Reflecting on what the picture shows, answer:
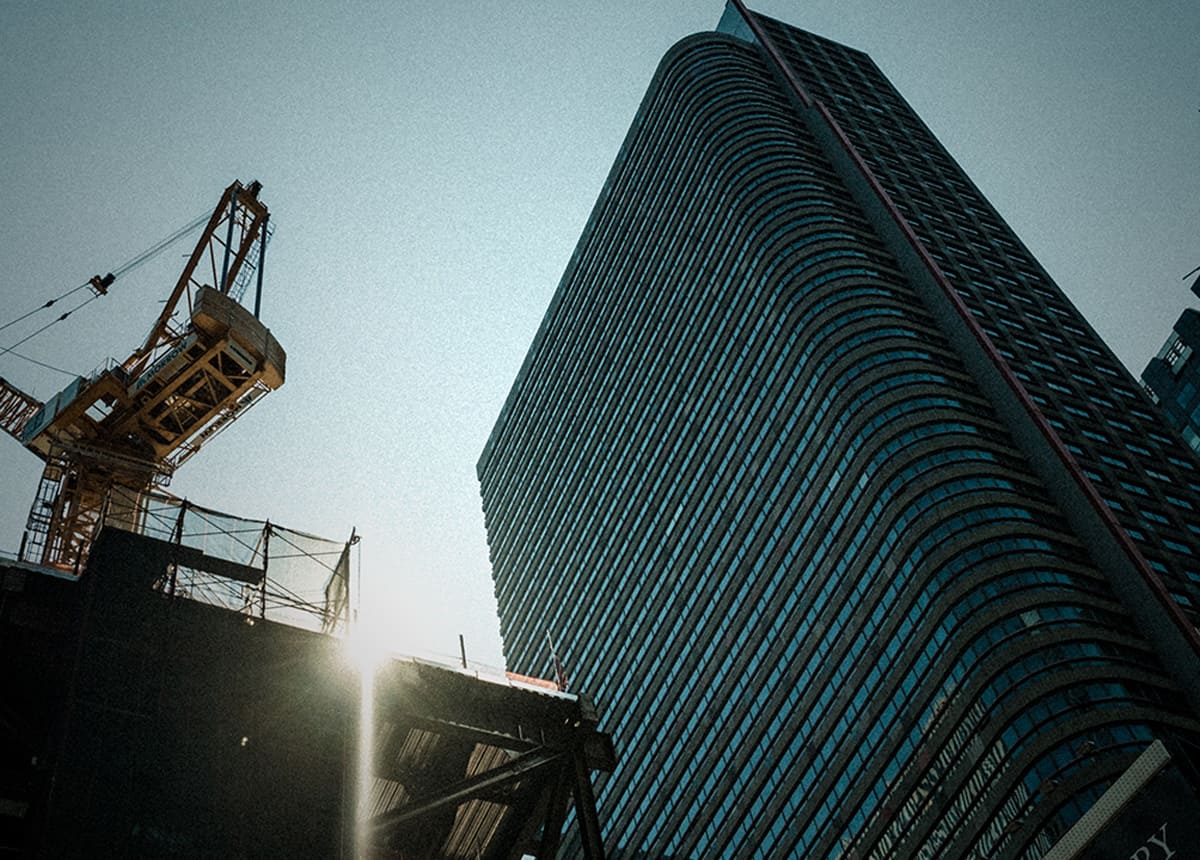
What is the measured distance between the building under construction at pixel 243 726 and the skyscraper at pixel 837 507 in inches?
817

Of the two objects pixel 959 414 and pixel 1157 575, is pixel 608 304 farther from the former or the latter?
pixel 1157 575

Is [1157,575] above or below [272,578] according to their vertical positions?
above

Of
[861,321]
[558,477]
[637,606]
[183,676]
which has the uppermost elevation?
[558,477]

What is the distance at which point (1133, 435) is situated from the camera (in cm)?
9456

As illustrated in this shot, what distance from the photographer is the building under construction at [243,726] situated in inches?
722

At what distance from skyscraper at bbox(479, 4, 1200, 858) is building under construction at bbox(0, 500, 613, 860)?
20.7 m

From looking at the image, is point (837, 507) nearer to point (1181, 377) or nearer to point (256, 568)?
point (1181, 377)

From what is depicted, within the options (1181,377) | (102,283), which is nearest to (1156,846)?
(102,283)

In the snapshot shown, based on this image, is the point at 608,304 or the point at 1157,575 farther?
the point at 608,304

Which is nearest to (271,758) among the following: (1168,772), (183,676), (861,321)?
(183,676)

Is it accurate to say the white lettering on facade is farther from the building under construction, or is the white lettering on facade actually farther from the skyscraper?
the building under construction

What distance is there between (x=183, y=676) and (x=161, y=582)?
2.53 metres

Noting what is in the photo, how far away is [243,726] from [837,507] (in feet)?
228

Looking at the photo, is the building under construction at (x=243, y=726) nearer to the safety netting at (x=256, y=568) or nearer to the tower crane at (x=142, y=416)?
the safety netting at (x=256, y=568)
